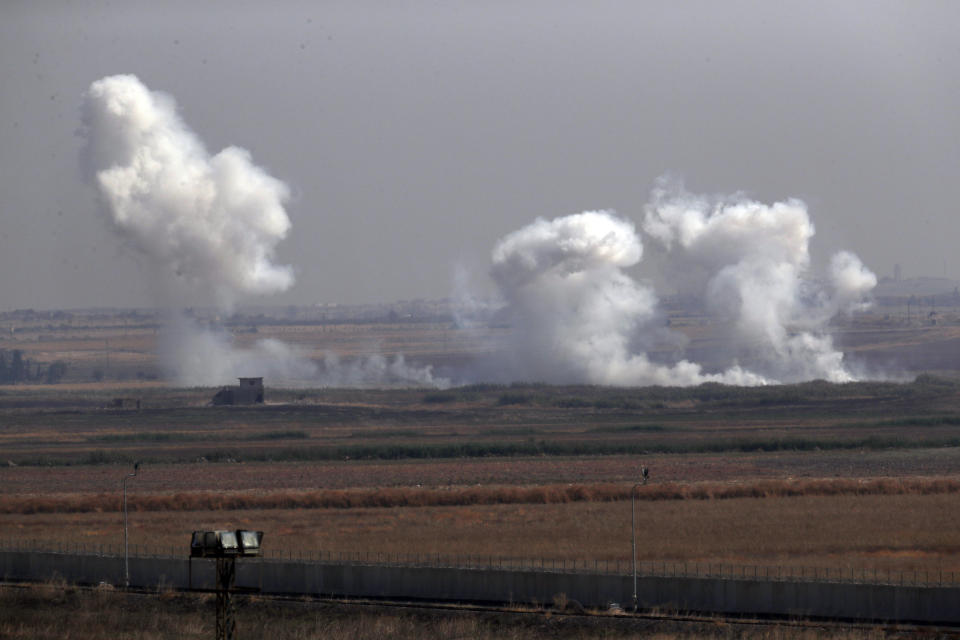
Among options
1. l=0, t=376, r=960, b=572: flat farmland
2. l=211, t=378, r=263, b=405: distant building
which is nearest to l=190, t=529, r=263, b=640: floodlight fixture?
l=0, t=376, r=960, b=572: flat farmland

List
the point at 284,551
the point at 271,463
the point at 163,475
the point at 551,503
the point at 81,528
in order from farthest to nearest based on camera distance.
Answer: the point at 271,463
the point at 163,475
the point at 551,503
the point at 81,528
the point at 284,551

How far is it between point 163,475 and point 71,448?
23369mm

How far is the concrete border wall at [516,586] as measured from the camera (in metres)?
57.2

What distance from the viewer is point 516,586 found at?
62.4 meters

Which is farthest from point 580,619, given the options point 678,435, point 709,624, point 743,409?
point 743,409

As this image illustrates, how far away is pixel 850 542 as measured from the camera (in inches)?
2987

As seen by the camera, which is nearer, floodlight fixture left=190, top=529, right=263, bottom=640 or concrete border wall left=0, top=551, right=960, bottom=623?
floodlight fixture left=190, top=529, right=263, bottom=640

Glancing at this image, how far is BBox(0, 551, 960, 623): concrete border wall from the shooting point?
57219mm

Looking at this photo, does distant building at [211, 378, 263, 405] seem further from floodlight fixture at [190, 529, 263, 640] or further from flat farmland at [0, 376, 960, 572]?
floodlight fixture at [190, 529, 263, 640]

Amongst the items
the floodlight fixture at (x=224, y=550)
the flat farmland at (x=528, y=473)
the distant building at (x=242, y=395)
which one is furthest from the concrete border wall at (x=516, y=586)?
the distant building at (x=242, y=395)

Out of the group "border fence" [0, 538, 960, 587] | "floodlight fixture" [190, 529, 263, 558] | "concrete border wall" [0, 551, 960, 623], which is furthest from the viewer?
"border fence" [0, 538, 960, 587]

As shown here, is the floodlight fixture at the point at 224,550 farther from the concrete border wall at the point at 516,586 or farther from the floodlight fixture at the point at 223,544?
the concrete border wall at the point at 516,586

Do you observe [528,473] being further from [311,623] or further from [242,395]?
[242,395]

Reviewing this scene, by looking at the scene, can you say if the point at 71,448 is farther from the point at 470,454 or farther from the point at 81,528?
the point at 81,528
